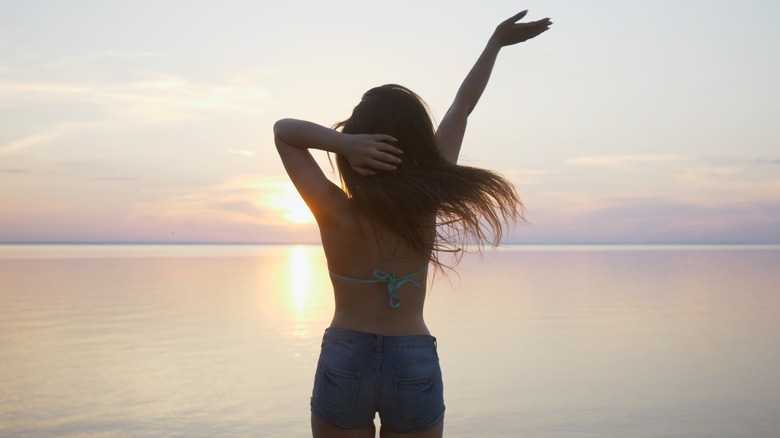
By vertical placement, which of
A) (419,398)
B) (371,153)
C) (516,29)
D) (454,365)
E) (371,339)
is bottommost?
(454,365)

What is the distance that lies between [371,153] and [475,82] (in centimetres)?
79

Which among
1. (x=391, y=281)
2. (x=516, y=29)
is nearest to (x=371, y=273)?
(x=391, y=281)

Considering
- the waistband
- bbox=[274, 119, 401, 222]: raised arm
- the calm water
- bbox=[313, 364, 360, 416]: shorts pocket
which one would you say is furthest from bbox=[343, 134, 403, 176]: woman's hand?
the calm water

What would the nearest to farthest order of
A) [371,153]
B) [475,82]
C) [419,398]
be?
[371,153] → [419,398] → [475,82]

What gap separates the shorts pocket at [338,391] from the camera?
2439mm

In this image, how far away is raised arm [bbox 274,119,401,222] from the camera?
238cm

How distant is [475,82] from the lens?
2992 mm

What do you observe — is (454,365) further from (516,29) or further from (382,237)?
(382,237)

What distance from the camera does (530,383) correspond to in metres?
8.64

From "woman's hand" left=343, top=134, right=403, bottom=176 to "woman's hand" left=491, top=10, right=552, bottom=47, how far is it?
99 cm

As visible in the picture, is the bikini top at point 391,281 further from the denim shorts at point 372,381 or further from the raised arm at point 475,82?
the raised arm at point 475,82

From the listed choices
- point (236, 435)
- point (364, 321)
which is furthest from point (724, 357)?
point (364, 321)

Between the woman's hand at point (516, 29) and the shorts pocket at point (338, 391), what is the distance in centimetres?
146

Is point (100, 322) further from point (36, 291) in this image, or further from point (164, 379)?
point (36, 291)
